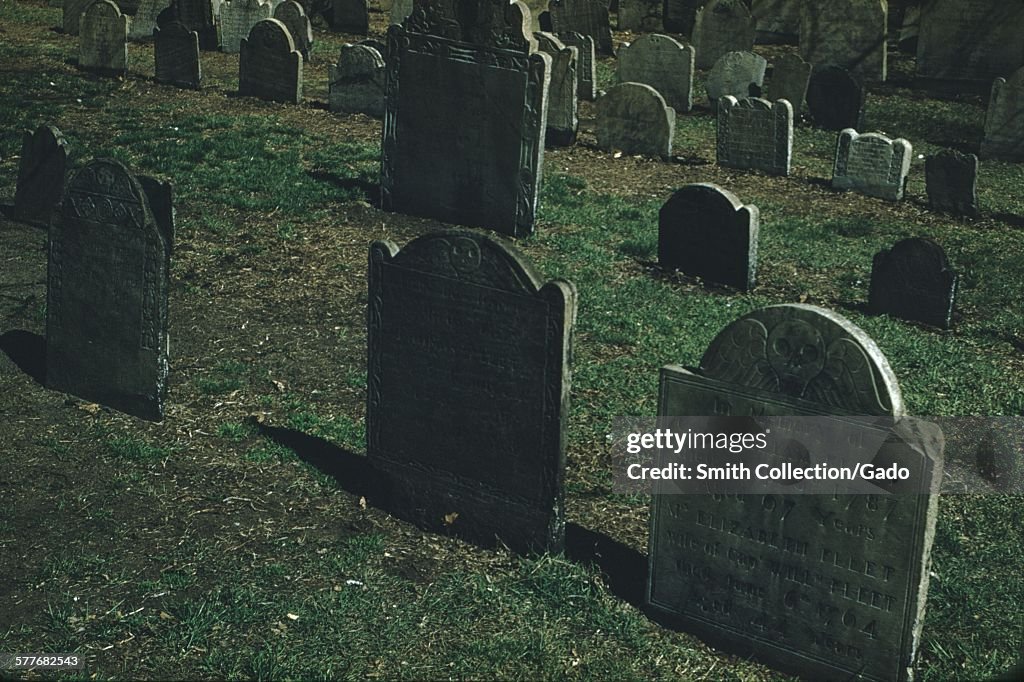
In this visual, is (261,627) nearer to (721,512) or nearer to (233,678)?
(233,678)

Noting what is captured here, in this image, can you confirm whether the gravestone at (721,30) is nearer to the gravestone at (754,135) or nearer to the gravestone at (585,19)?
the gravestone at (585,19)

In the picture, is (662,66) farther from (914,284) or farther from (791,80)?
(914,284)

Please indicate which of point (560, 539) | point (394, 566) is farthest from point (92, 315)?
point (560, 539)

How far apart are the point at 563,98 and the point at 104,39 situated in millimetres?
7091

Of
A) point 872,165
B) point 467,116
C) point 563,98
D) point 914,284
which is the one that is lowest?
point 914,284

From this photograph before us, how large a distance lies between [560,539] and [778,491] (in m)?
1.32

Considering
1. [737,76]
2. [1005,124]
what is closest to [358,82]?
[737,76]

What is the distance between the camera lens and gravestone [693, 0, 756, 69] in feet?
68.4

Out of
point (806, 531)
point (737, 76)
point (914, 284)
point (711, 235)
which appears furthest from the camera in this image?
point (737, 76)

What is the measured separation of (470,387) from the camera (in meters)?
6.65

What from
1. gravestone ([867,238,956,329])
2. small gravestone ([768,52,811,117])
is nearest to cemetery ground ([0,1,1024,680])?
gravestone ([867,238,956,329])

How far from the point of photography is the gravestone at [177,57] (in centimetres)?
1778

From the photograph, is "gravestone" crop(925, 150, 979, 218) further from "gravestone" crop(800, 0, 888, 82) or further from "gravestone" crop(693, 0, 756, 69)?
"gravestone" crop(693, 0, 756, 69)

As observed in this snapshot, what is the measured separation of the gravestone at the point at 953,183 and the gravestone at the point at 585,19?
9.14 metres
